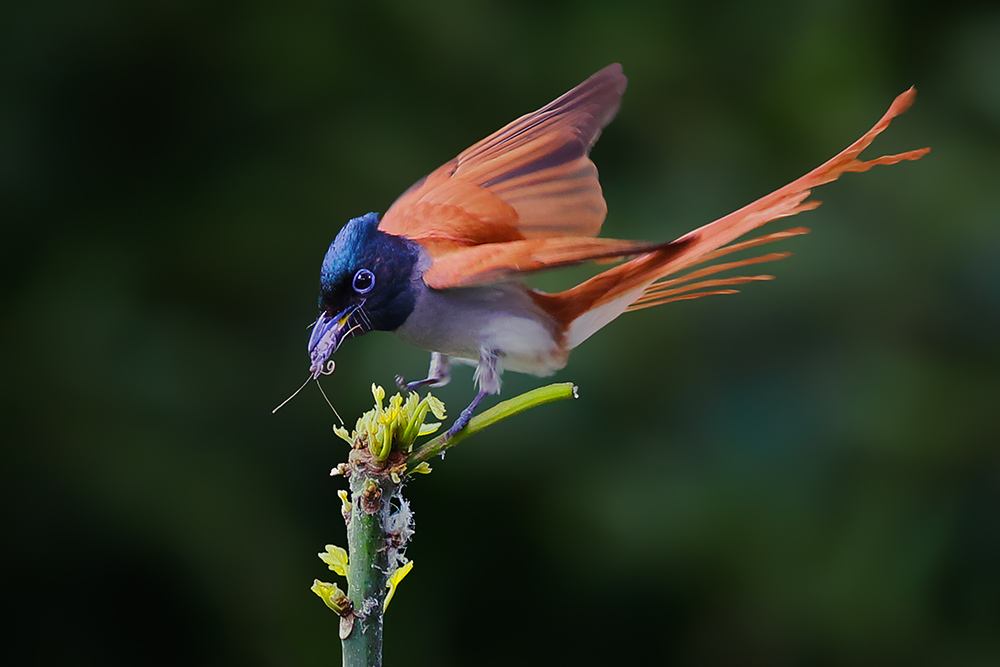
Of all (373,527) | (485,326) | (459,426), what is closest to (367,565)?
(373,527)

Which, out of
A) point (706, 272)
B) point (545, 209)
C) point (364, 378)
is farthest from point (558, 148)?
point (364, 378)

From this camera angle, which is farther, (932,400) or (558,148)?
(932,400)

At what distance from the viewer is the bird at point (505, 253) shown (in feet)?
4.35

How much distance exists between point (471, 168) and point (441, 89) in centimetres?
168

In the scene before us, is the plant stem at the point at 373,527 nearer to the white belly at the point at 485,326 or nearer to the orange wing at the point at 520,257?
the orange wing at the point at 520,257

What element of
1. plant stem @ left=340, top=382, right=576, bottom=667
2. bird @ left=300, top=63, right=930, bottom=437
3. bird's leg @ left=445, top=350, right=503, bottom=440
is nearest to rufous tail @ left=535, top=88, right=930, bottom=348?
bird @ left=300, top=63, right=930, bottom=437

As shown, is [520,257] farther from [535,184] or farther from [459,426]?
[535,184]

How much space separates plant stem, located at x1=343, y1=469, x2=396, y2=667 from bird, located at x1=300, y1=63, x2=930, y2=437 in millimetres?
118

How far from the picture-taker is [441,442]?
118 centimetres

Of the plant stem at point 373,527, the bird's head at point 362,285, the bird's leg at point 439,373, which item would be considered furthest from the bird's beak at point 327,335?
the bird's leg at point 439,373

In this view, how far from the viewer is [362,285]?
1.35 m

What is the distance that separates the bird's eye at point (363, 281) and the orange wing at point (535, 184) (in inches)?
4.7

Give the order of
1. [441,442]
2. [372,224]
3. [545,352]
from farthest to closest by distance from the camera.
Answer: [545,352] → [372,224] → [441,442]

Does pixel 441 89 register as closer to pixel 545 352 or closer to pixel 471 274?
pixel 545 352
